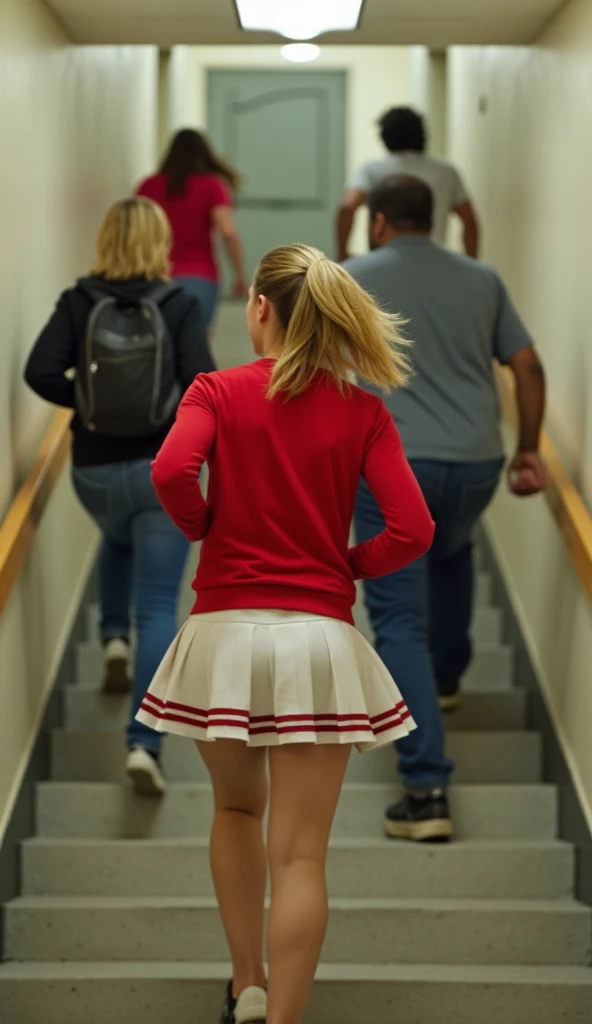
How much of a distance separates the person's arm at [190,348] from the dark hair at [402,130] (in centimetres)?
167

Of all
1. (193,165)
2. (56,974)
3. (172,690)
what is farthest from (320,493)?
(193,165)

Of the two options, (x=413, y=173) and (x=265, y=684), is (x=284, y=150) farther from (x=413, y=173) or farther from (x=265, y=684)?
(x=265, y=684)

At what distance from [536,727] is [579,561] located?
73 cm

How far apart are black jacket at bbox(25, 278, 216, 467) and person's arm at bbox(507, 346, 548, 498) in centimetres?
75

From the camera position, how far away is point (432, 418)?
321 centimetres

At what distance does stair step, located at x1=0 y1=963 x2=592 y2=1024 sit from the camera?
8.76 feet

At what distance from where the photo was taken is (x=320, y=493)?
218 centimetres

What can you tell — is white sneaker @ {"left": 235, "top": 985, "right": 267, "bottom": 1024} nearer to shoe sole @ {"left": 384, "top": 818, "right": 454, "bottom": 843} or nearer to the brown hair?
shoe sole @ {"left": 384, "top": 818, "right": 454, "bottom": 843}

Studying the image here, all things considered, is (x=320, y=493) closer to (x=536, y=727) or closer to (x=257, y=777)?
(x=257, y=777)

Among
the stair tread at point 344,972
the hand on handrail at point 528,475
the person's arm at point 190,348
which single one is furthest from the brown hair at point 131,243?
the stair tread at point 344,972

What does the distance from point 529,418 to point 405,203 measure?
0.60 m

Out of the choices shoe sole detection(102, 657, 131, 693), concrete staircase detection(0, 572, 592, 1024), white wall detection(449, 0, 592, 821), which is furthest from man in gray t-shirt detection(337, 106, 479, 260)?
concrete staircase detection(0, 572, 592, 1024)

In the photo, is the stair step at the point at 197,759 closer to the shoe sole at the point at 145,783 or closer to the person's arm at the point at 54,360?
the shoe sole at the point at 145,783

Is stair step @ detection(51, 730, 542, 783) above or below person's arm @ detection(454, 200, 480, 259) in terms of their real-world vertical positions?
below
